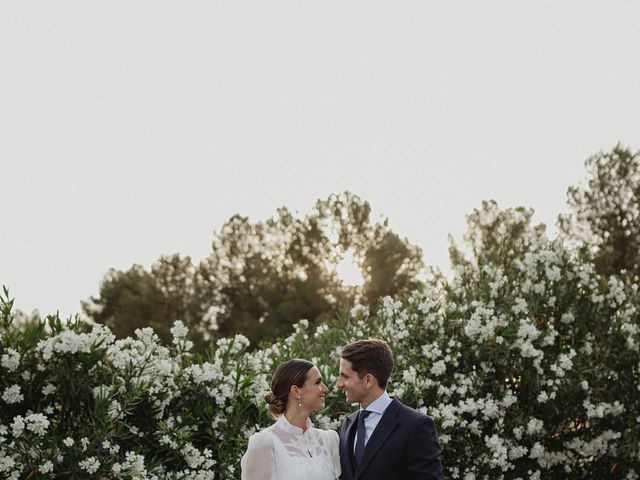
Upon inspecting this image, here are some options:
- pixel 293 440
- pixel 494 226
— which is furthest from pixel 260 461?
pixel 494 226

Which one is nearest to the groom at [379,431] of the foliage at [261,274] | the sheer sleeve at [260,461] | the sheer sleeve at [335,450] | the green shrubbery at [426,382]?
the sheer sleeve at [335,450]

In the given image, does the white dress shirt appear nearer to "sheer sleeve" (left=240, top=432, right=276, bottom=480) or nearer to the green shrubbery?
"sheer sleeve" (left=240, top=432, right=276, bottom=480)

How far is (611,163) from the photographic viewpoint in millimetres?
25812

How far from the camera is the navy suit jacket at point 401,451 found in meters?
3.76

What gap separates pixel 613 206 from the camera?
2581 cm

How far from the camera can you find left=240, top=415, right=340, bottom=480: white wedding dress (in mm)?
4059

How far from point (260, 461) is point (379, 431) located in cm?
70

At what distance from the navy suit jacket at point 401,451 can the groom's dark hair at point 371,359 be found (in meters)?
0.22

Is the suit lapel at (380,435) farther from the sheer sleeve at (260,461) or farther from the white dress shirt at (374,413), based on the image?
the sheer sleeve at (260,461)

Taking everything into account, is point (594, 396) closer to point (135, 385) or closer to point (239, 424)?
point (239, 424)

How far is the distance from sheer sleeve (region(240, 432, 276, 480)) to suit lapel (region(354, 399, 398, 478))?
0.51 metres

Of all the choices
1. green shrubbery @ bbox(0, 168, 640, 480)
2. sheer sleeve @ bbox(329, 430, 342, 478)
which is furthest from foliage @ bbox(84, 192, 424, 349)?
sheer sleeve @ bbox(329, 430, 342, 478)

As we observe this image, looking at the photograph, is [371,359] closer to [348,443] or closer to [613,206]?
[348,443]

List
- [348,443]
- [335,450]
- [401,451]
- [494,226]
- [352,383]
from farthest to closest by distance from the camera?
[494,226] → [335,450] → [348,443] → [352,383] → [401,451]
